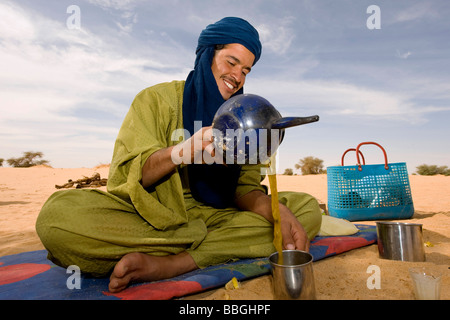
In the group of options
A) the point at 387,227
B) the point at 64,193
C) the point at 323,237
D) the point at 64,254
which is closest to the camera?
the point at 64,254

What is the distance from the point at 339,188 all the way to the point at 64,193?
354 centimetres

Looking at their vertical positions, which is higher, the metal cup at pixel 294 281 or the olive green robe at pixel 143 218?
the olive green robe at pixel 143 218

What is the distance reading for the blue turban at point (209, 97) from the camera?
219 centimetres

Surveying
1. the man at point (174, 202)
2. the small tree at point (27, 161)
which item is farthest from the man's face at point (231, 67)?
the small tree at point (27, 161)

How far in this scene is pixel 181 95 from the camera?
230 cm

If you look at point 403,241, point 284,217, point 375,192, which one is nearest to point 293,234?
point 284,217

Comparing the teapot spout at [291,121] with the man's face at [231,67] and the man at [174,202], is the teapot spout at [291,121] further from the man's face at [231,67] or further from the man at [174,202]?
the man's face at [231,67]

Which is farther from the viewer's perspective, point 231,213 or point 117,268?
point 231,213

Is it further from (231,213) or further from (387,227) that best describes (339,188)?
(231,213)

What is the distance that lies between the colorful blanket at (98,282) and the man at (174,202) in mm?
81

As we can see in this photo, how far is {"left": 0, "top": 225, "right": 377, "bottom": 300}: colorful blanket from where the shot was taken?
159cm

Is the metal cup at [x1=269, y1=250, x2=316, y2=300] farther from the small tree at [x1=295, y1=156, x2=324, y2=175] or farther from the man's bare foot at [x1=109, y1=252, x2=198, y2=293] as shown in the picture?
the small tree at [x1=295, y1=156, x2=324, y2=175]

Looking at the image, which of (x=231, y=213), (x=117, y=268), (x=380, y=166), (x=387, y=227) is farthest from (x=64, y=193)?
(x=380, y=166)

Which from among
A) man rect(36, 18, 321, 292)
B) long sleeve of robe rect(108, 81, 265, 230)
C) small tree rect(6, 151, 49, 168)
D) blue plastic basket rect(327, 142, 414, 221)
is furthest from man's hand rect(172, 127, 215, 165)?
small tree rect(6, 151, 49, 168)
